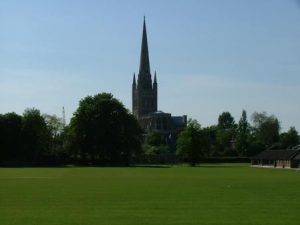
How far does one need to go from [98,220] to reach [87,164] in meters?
89.6

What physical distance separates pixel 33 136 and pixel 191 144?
28.6m

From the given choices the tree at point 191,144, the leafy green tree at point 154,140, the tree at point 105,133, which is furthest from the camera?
the leafy green tree at point 154,140

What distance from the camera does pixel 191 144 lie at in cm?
11256

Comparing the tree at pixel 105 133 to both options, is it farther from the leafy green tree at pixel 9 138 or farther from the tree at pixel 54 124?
the tree at pixel 54 124

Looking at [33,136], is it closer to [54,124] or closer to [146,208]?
[54,124]

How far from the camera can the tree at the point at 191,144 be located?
370 ft

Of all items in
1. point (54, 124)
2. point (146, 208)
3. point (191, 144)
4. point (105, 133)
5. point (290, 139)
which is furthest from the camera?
point (290, 139)

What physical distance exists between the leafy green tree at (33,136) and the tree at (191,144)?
2576cm

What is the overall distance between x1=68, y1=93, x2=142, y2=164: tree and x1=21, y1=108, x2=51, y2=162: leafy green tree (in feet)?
20.8

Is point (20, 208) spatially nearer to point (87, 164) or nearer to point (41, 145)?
point (87, 164)

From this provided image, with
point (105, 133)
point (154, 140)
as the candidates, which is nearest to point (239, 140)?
point (154, 140)

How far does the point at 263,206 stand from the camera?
2222 cm

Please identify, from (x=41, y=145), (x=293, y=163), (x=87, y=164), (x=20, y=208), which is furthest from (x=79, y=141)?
(x=20, y=208)

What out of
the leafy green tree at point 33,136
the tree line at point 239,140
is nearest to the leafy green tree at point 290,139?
the tree line at point 239,140
